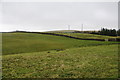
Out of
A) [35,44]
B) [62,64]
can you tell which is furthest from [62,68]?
[35,44]

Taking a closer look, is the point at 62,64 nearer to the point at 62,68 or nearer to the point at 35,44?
the point at 62,68

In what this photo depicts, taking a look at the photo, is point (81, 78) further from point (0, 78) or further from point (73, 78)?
point (0, 78)

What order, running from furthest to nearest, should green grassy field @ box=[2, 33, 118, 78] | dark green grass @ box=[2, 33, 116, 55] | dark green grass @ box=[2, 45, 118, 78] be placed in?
dark green grass @ box=[2, 33, 116, 55] < green grassy field @ box=[2, 33, 118, 78] < dark green grass @ box=[2, 45, 118, 78]

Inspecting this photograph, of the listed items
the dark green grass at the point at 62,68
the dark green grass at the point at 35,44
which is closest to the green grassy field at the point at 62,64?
the dark green grass at the point at 62,68

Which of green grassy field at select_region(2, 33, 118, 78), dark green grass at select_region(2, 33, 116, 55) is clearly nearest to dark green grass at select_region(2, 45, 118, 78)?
green grassy field at select_region(2, 33, 118, 78)

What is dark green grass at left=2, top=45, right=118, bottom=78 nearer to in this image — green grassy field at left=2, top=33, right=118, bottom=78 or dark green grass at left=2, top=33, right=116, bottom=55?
green grassy field at left=2, top=33, right=118, bottom=78

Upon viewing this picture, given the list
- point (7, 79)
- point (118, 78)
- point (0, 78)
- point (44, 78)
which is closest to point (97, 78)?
point (118, 78)

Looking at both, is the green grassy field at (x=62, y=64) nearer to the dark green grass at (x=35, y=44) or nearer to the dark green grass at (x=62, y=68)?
the dark green grass at (x=62, y=68)

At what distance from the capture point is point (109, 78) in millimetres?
12273

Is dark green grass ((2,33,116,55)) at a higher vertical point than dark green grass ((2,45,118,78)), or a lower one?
higher

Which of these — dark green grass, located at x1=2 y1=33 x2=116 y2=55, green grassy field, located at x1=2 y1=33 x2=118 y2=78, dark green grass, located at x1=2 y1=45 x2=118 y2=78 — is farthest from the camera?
dark green grass, located at x1=2 y1=33 x2=116 y2=55

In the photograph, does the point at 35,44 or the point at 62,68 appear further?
the point at 35,44

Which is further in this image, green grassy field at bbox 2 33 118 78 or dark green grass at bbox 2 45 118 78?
green grassy field at bbox 2 33 118 78

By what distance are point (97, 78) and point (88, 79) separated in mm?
951
